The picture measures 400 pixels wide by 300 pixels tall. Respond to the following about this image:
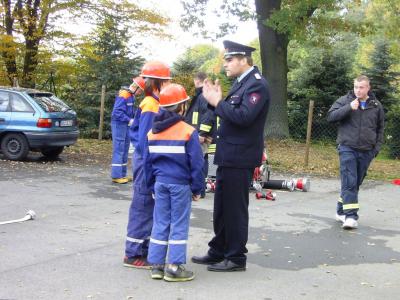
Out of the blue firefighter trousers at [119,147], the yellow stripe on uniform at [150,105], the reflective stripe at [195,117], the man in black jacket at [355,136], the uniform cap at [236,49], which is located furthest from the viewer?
the blue firefighter trousers at [119,147]

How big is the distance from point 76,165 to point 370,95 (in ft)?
24.8

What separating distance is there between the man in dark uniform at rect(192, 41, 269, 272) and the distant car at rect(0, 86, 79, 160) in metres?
8.41

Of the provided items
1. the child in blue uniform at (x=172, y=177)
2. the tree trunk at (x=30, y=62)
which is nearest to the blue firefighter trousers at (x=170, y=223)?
the child in blue uniform at (x=172, y=177)

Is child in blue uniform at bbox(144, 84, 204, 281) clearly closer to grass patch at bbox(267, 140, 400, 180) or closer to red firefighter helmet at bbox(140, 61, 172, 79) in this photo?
red firefighter helmet at bbox(140, 61, 172, 79)

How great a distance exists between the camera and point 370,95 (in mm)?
8039

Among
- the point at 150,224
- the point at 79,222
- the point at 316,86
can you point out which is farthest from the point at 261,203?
the point at 316,86

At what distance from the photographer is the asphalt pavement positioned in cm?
514

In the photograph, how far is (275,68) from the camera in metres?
21.0

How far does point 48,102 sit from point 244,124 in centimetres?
926

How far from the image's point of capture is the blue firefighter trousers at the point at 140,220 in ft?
18.9

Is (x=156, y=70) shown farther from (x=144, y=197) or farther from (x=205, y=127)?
(x=205, y=127)

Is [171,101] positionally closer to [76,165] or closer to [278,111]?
[76,165]

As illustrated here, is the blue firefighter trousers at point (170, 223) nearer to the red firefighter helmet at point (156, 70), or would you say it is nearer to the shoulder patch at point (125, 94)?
the red firefighter helmet at point (156, 70)

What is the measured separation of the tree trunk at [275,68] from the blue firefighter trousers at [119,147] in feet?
33.7
